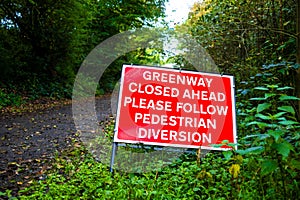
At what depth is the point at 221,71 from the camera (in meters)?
5.89

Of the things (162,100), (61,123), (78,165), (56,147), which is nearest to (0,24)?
(61,123)

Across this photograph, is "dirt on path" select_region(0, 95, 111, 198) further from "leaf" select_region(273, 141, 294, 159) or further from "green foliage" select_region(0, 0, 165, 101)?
"green foliage" select_region(0, 0, 165, 101)

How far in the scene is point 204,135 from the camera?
3.25 m

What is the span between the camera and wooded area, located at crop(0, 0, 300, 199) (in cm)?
247

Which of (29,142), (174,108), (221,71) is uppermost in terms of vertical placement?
(221,71)

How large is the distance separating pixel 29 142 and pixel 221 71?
3.94m

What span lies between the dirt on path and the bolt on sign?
4.74 feet

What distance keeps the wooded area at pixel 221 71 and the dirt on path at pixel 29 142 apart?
25cm

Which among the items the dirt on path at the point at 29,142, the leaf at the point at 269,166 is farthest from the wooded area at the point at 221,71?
the dirt on path at the point at 29,142

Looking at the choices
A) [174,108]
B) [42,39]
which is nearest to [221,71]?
[174,108]

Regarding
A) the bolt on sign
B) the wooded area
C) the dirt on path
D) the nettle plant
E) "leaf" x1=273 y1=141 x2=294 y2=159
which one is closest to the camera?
"leaf" x1=273 y1=141 x2=294 y2=159

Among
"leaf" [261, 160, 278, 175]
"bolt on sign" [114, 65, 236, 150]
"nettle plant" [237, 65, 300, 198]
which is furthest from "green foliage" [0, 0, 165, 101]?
"leaf" [261, 160, 278, 175]

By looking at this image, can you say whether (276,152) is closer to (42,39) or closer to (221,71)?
(221,71)

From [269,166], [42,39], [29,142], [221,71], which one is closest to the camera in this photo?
[269,166]
